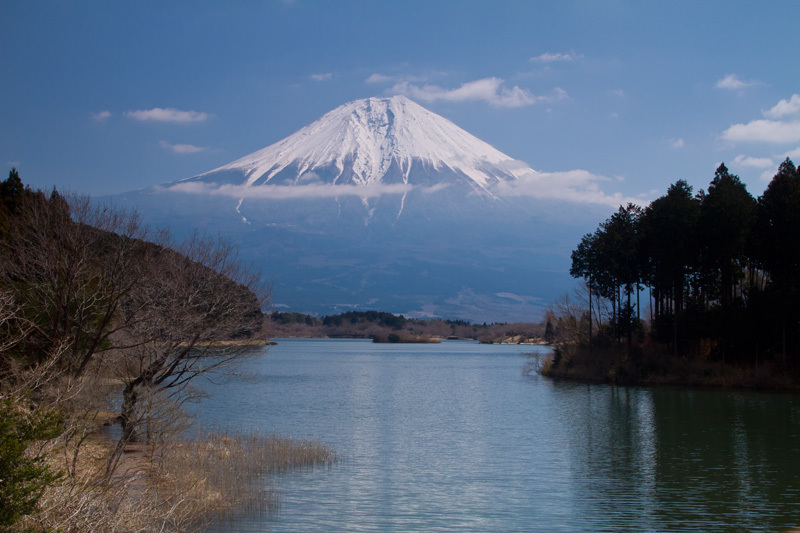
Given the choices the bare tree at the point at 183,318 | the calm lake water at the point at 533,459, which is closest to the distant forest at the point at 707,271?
the calm lake water at the point at 533,459

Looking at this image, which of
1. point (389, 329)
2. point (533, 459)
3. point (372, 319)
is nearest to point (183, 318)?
point (533, 459)

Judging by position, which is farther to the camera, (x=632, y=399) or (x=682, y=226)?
(x=682, y=226)

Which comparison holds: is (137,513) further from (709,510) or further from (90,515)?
(709,510)

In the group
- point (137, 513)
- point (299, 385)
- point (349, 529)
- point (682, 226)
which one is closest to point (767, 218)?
point (682, 226)

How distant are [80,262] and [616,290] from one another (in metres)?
38.2

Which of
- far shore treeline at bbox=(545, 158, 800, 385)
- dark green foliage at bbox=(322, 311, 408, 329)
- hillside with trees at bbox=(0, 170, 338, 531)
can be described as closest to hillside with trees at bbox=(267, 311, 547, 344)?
dark green foliage at bbox=(322, 311, 408, 329)

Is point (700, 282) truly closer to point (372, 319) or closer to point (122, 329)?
point (122, 329)

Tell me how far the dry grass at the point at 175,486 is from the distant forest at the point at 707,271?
27350 mm

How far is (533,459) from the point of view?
1930 cm

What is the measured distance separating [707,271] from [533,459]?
28.2 meters

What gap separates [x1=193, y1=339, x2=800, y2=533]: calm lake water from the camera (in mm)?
13289

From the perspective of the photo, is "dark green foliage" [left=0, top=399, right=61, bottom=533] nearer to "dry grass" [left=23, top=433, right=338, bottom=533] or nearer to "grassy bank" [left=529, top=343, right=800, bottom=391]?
"dry grass" [left=23, top=433, right=338, bottom=533]

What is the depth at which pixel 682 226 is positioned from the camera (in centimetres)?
4112

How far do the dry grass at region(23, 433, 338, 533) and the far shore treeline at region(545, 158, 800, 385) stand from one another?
27447 mm
